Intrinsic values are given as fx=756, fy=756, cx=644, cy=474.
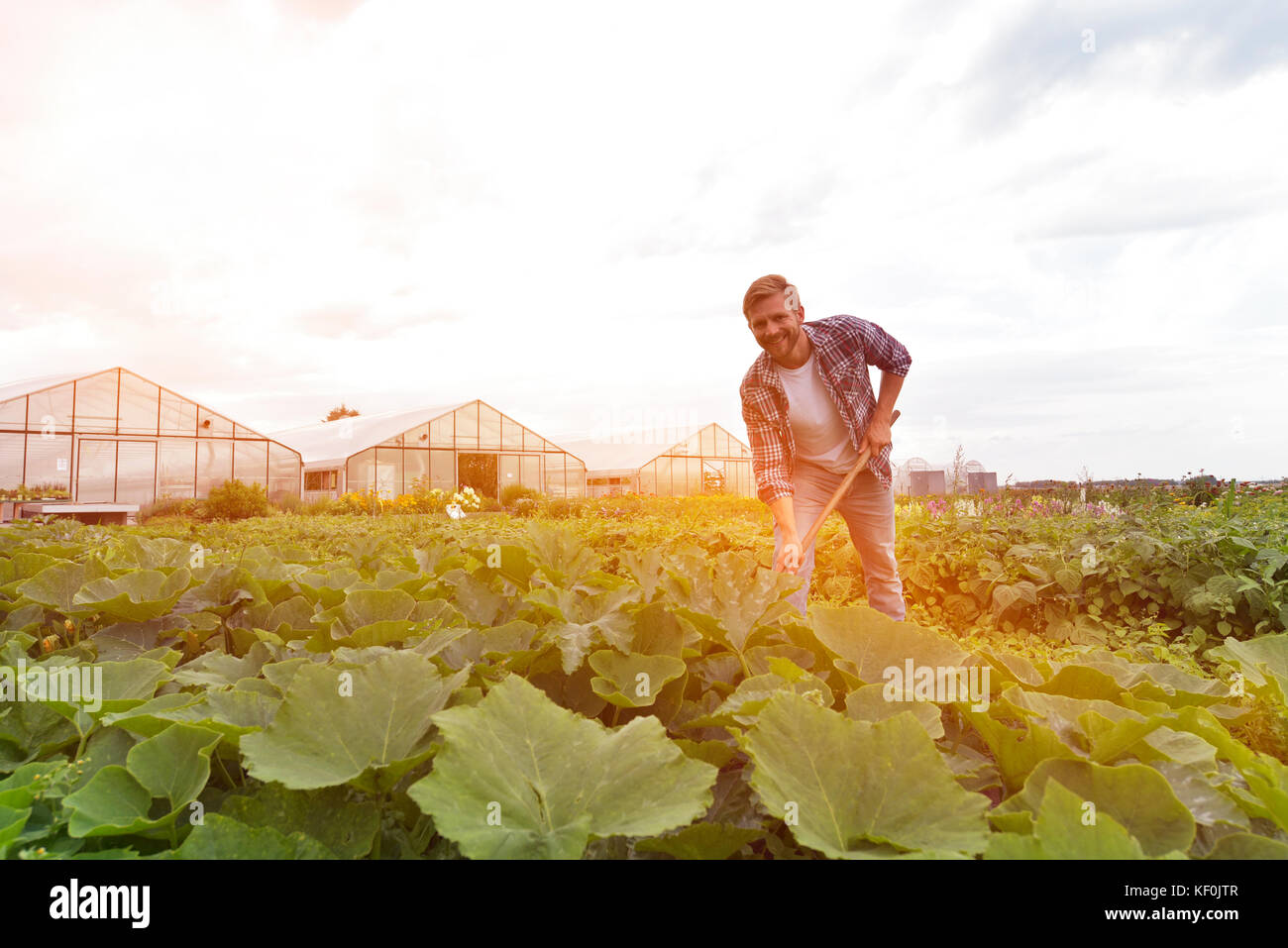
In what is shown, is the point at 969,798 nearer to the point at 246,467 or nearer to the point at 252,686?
the point at 252,686

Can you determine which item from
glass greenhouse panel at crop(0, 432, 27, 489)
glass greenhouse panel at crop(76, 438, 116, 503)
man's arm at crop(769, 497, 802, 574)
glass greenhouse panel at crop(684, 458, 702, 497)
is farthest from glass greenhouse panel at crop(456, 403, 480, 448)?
man's arm at crop(769, 497, 802, 574)

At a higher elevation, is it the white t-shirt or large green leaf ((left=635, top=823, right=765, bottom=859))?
the white t-shirt

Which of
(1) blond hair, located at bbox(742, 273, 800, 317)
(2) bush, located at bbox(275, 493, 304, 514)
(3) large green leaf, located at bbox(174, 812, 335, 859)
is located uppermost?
(1) blond hair, located at bbox(742, 273, 800, 317)

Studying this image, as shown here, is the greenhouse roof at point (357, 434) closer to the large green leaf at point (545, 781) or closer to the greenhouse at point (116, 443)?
the greenhouse at point (116, 443)

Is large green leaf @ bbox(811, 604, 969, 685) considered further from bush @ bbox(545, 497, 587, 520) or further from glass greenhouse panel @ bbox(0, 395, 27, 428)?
glass greenhouse panel @ bbox(0, 395, 27, 428)

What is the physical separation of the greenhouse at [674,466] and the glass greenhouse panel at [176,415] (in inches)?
483

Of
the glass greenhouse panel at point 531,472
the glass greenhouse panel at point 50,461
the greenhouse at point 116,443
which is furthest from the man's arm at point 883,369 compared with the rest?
the glass greenhouse panel at point 531,472

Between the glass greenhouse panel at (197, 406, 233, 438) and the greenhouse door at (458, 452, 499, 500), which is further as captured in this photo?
the greenhouse door at (458, 452, 499, 500)

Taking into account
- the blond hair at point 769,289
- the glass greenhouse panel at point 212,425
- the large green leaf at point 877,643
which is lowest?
the large green leaf at point 877,643

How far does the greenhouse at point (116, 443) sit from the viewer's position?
59.6 ft

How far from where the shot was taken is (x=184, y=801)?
638mm

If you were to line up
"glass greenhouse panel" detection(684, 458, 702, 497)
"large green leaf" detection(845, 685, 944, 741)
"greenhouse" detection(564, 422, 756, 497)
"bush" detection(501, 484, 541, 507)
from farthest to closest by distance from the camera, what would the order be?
"glass greenhouse panel" detection(684, 458, 702, 497)
"greenhouse" detection(564, 422, 756, 497)
"bush" detection(501, 484, 541, 507)
"large green leaf" detection(845, 685, 944, 741)

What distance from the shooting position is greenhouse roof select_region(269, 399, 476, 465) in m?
22.9

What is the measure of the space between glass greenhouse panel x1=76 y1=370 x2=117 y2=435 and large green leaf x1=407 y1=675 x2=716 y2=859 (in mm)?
22504
